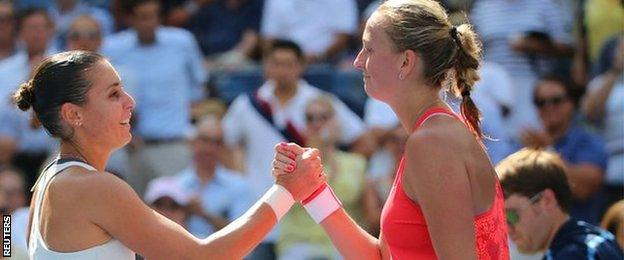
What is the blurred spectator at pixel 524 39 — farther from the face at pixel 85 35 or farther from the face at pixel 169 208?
the face at pixel 85 35

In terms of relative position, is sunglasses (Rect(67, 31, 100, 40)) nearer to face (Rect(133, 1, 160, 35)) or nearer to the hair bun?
face (Rect(133, 1, 160, 35))

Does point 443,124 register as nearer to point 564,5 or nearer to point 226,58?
point 564,5

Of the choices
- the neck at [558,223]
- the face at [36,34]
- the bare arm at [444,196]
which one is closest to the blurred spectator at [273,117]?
the face at [36,34]

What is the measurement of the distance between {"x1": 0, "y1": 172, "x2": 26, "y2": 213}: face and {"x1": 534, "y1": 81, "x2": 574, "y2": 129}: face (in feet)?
11.5

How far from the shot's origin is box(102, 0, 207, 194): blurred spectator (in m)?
9.01

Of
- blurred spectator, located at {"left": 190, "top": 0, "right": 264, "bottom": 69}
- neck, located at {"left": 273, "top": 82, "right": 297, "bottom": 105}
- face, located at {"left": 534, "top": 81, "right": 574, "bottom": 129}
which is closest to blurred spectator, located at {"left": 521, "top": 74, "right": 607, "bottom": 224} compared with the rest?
face, located at {"left": 534, "top": 81, "right": 574, "bottom": 129}

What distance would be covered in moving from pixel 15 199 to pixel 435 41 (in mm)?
5273

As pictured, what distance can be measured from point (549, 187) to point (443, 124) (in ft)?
4.05

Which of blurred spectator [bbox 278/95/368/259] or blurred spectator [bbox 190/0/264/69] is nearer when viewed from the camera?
blurred spectator [bbox 278/95/368/259]

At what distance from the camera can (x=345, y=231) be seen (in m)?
3.94

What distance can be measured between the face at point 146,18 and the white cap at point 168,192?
1475 mm

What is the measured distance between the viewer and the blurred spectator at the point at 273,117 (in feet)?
27.1

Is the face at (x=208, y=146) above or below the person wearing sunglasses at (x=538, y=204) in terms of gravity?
below

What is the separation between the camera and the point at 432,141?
3.33 metres
